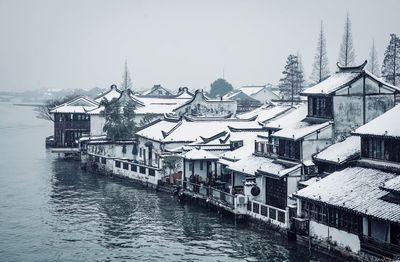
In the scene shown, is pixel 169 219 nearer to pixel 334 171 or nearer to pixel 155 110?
pixel 334 171

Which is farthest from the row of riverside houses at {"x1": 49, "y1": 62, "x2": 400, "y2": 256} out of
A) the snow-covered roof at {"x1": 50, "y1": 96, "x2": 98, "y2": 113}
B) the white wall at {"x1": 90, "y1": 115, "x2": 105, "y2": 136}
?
the snow-covered roof at {"x1": 50, "y1": 96, "x2": 98, "y2": 113}

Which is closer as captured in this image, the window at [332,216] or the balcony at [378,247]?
the balcony at [378,247]

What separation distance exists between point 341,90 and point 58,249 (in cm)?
2523

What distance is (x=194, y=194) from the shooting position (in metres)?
59.2

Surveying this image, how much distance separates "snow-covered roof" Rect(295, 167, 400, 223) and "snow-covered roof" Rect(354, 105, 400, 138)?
2505 millimetres

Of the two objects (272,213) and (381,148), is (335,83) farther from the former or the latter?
(272,213)

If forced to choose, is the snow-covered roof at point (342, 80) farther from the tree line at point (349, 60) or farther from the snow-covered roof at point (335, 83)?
the tree line at point (349, 60)

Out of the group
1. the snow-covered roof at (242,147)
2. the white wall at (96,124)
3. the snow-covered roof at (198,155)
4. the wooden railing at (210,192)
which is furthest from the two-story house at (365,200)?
the white wall at (96,124)

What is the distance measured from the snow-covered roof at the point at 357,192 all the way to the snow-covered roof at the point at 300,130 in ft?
22.5

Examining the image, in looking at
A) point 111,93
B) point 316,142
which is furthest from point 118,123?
point 316,142

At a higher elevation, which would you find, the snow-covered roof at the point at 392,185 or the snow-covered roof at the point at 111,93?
the snow-covered roof at the point at 111,93

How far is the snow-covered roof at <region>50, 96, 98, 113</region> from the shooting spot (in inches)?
4149

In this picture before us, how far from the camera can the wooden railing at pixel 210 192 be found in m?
52.6

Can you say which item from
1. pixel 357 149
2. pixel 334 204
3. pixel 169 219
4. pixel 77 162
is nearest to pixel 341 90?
pixel 357 149
